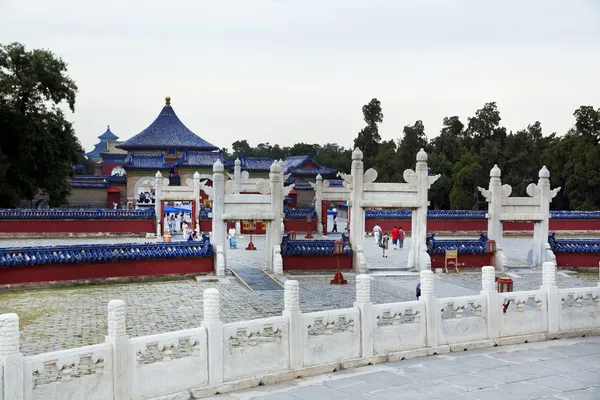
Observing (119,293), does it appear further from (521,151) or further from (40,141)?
(521,151)

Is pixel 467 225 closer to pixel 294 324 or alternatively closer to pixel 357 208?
pixel 357 208

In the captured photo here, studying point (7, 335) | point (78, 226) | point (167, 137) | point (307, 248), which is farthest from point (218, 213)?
point (167, 137)

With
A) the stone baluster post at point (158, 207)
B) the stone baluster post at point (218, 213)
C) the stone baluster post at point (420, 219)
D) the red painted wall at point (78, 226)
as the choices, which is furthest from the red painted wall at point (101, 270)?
the red painted wall at point (78, 226)

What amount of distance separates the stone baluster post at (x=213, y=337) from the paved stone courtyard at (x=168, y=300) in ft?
13.6

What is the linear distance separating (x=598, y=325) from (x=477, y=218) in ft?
85.9

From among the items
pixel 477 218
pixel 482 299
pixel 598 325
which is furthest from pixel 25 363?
pixel 477 218

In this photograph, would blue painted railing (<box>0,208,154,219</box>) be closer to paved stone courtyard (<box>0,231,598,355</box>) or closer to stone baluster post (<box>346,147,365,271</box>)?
paved stone courtyard (<box>0,231,598,355</box>)

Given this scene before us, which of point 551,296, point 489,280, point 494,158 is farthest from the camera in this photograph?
point 494,158

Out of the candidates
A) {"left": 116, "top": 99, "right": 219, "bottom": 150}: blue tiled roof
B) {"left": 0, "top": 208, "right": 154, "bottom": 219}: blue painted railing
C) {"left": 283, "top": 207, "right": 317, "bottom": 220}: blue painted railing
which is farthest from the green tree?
{"left": 116, "top": 99, "right": 219, "bottom": 150}: blue tiled roof

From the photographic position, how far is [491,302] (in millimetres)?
11750

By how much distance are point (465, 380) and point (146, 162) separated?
49157mm

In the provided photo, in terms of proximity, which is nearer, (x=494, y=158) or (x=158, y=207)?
(x=158, y=207)

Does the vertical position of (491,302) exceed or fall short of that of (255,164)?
it falls short

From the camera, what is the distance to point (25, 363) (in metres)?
7.32
